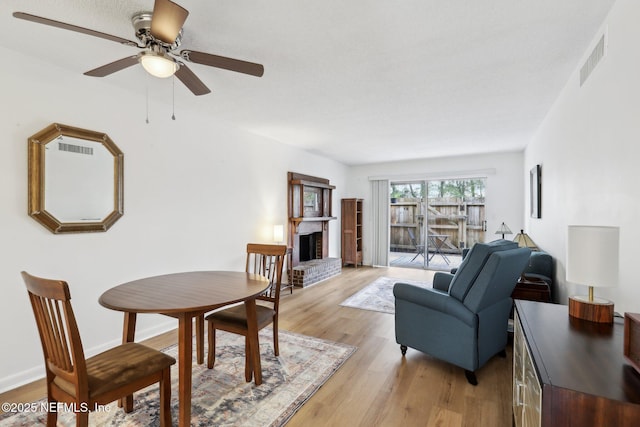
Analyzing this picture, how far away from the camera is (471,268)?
2.19m

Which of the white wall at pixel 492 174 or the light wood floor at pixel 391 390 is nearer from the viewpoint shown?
the light wood floor at pixel 391 390

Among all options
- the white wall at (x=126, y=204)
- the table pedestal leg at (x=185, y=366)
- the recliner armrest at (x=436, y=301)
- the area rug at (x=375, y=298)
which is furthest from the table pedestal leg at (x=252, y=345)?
the area rug at (x=375, y=298)

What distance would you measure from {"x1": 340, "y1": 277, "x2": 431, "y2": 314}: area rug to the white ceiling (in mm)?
2188

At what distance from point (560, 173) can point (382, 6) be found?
7.59ft

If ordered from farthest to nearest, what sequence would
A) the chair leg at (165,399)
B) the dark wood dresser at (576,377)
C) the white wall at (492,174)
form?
the white wall at (492,174), the chair leg at (165,399), the dark wood dresser at (576,377)

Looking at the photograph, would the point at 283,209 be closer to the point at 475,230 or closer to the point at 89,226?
the point at 89,226

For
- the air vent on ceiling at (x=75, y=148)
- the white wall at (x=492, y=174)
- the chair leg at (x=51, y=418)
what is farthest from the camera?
the white wall at (x=492, y=174)

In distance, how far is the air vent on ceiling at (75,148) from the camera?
2424 millimetres

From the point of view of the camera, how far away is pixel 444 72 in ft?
8.07

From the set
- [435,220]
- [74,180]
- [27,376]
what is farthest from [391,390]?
[435,220]

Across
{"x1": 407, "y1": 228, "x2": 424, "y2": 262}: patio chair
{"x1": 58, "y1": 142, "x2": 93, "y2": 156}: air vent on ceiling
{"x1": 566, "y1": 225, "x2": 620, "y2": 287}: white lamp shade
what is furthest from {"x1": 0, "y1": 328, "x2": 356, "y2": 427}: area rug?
{"x1": 407, "y1": 228, "x2": 424, "y2": 262}: patio chair

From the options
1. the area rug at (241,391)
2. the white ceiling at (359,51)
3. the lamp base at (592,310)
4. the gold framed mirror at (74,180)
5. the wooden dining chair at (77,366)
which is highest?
the white ceiling at (359,51)

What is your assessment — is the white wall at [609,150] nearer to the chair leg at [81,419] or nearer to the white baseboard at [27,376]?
the chair leg at [81,419]

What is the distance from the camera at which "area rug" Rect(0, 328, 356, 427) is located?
6.00ft
